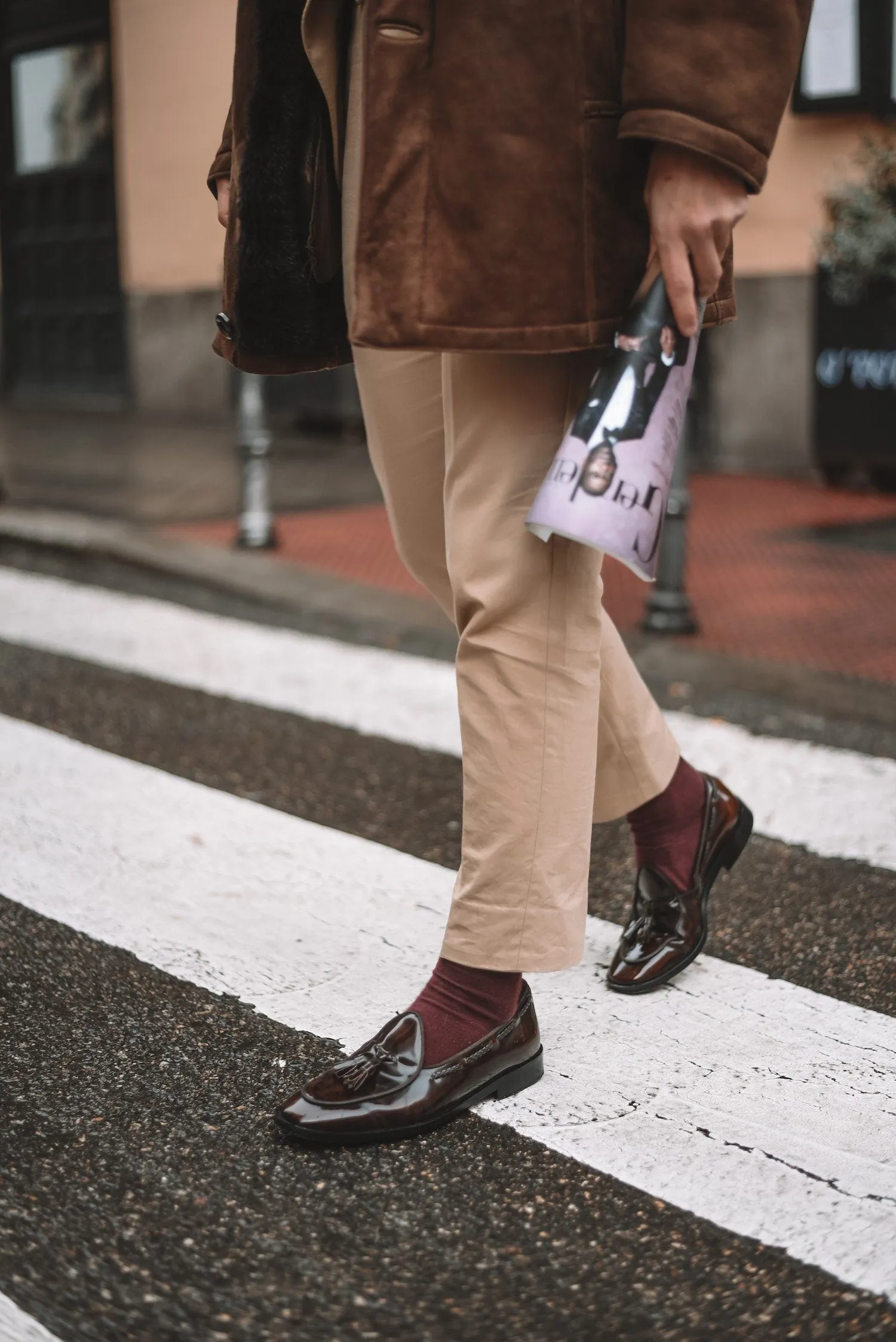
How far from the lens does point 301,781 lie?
11.5 feet

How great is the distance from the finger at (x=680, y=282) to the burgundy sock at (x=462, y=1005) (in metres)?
0.80

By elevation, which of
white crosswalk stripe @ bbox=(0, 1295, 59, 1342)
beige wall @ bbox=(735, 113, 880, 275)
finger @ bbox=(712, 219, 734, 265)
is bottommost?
white crosswalk stripe @ bbox=(0, 1295, 59, 1342)

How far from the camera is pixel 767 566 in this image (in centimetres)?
580

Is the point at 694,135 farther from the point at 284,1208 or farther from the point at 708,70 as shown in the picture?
the point at 284,1208

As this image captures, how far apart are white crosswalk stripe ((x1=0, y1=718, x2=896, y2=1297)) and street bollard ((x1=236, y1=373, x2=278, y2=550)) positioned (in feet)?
9.44

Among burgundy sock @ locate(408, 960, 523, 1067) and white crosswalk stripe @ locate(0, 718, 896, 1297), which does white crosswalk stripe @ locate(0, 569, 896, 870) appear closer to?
white crosswalk stripe @ locate(0, 718, 896, 1297)

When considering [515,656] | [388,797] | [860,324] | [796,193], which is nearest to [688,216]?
[515,656]

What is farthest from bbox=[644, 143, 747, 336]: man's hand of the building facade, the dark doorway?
the dark doorway

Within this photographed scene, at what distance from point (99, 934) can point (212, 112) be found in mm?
9746

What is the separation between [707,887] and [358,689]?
6.39 feet

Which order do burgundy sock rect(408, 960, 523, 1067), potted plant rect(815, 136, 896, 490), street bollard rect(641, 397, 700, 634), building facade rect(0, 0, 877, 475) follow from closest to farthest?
burgundy sock rect(408, 960, 523, 1067), street bollard rect(641, 397, 700, 634), potted plant rect(815, 136, 896, 490), building facade rect(0, 0, 877, 475)

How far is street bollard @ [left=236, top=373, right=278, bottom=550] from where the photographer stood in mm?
6180

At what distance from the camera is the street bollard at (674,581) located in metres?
4.67

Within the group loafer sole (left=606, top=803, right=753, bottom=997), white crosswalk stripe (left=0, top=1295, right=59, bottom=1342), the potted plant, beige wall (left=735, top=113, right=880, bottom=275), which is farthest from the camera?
beige wall (left=735, top=113, right=880, bottom=275)
